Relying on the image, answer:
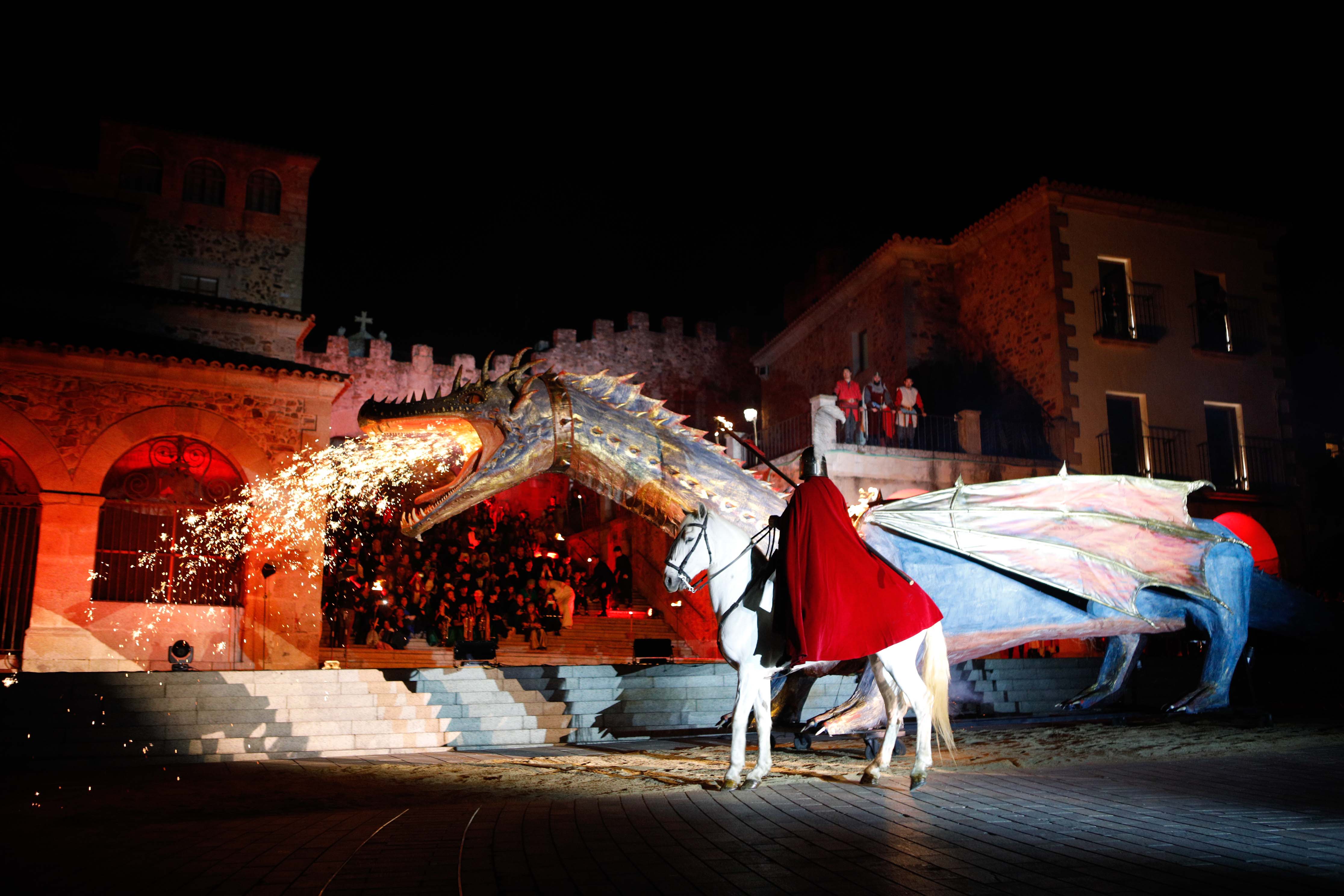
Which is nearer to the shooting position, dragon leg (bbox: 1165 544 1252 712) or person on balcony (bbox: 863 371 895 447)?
dragon leg (bbox: 1165 544 1252 712)

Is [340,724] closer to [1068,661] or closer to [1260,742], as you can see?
[1260,742]

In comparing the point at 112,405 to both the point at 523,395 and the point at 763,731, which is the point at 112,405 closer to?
the point at 523,395

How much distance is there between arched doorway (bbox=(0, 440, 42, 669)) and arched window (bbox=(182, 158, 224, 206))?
24.8 ft

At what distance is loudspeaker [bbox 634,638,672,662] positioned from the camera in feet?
48.1

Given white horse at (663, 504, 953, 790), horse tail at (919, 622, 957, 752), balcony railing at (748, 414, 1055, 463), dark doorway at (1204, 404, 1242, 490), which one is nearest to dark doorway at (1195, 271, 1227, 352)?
dark doorway at (1204, 404, 1242, 490)

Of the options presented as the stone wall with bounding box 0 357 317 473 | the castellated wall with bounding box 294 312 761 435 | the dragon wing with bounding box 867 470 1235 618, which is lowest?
the dragon wing with bounding box 867 470 1235 618

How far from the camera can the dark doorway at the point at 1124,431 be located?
2147 centimetres

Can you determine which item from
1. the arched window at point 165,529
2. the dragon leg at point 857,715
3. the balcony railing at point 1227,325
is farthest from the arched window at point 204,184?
the balcony railing at point 1227,325

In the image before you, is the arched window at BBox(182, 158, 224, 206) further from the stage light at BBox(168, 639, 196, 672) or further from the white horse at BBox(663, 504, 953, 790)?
the white horse at BBox(663, 504, 953, 790)

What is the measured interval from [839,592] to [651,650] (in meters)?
8.92

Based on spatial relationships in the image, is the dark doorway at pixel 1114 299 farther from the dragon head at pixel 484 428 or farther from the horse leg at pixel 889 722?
the dragon head at pixel 484 428

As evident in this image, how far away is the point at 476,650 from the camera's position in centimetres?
1301

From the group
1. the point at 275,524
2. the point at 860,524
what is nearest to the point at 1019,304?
the point at 860,524

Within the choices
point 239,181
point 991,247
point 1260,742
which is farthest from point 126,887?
point 991,247
